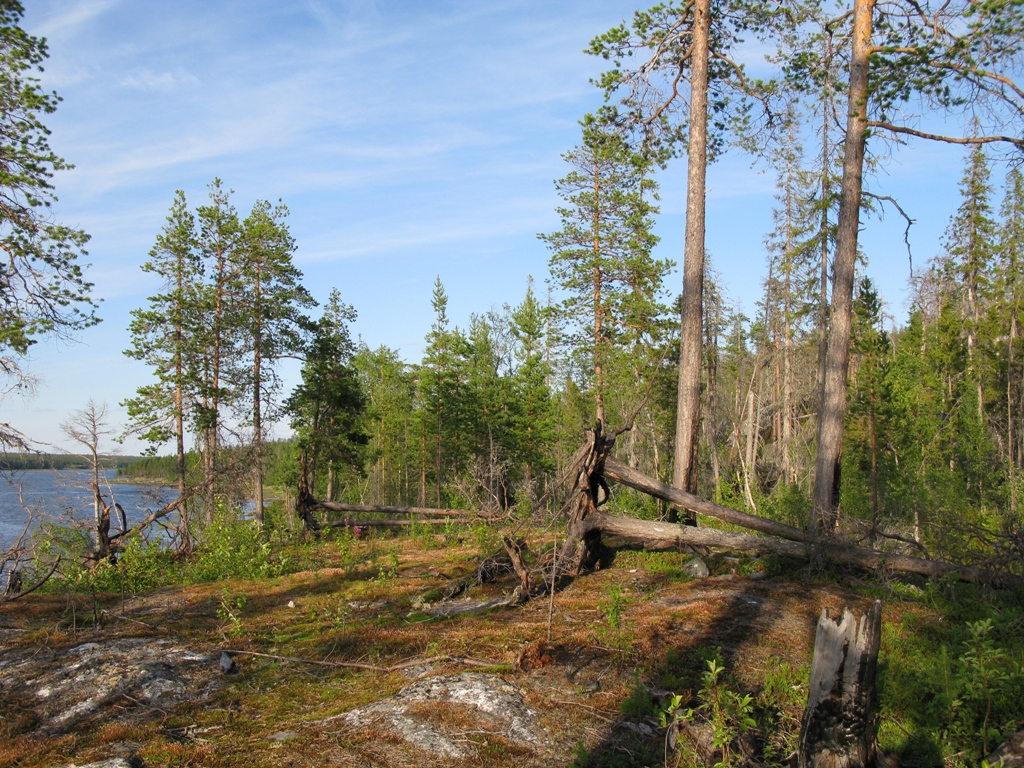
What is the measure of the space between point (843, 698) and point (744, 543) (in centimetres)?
520

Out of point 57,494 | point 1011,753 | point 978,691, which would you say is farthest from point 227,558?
point 1011,753

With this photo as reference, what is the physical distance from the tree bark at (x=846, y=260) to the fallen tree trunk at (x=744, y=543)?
1.89 meters

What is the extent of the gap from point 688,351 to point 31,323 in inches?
428

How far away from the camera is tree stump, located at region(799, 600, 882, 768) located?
3.74 metres

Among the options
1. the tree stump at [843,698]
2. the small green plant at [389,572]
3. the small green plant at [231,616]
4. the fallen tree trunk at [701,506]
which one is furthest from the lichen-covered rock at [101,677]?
the fallen tree trunk at [701,506]

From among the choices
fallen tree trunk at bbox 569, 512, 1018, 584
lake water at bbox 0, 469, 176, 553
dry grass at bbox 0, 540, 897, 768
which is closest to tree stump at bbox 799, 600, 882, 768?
dry grass at bbox 0, 540, 897, 768

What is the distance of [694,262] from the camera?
11266 millimetres

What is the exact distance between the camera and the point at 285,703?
5.11 meters

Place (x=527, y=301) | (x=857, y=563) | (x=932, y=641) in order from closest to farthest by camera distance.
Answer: (x=932, y=641)
(x=857, y=563)
(x=527, y=301)

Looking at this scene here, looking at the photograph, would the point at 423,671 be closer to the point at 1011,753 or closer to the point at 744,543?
the point at 1011,753

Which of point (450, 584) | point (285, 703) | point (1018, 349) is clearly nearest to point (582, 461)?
point (450, 584)

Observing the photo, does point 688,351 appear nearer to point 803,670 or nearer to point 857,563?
point 857,563

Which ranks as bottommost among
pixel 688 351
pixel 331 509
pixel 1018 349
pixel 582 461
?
pixel 331 509

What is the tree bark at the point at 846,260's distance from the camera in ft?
33.8
